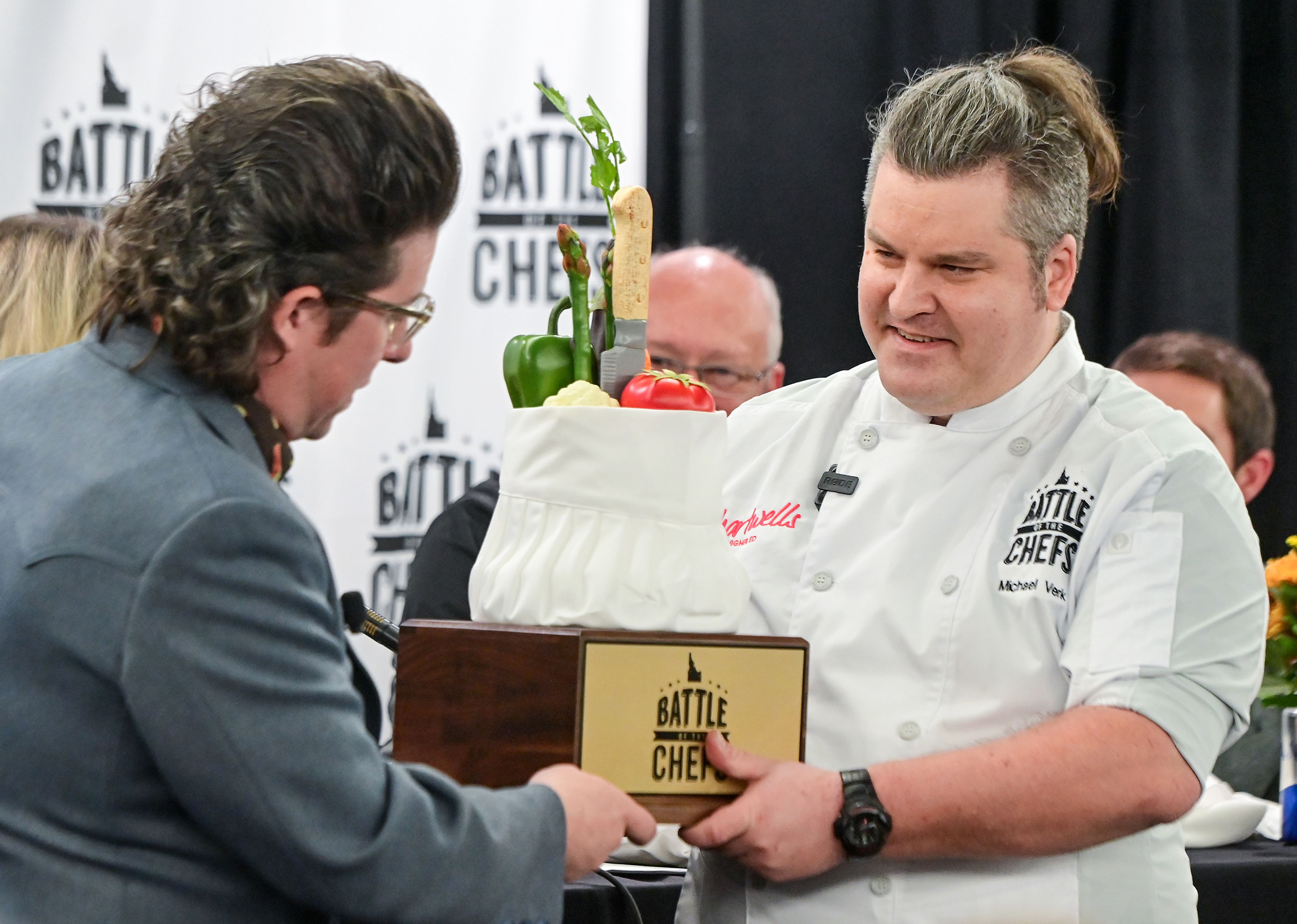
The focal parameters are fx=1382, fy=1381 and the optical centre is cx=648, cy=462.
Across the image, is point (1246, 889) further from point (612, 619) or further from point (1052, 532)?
point (612, 619)

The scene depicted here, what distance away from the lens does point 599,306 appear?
1229 millimetres

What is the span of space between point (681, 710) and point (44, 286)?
124 cm

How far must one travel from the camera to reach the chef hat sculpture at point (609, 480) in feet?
3.78

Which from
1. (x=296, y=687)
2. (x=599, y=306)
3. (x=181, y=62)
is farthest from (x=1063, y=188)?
(x=181, y=62)

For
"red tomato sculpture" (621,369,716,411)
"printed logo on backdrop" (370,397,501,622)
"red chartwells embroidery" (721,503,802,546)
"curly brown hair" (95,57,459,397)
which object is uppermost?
"curly brown hair" (95,57,459,397)

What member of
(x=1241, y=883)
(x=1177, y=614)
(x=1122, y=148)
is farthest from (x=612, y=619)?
(x=1122, y=148)

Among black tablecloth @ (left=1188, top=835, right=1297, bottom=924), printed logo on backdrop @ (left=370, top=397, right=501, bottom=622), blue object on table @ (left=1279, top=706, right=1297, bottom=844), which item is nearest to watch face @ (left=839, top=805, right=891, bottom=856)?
black tablecloth @ (left=1188, top=835, right=1297, bottom=924)

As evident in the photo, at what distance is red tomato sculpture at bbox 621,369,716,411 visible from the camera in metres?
1.17

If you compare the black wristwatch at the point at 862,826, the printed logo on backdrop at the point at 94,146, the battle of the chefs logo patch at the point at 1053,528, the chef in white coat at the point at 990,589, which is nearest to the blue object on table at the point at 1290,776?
the chef in white coat at the point at 990,589

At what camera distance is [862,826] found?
4.01ft

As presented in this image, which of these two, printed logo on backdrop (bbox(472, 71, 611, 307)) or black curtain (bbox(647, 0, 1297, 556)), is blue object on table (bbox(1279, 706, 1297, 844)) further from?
printed logo on backdrop (bbox(472, 71, 611, 307))

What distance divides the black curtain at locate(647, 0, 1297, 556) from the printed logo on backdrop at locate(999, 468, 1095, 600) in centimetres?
150

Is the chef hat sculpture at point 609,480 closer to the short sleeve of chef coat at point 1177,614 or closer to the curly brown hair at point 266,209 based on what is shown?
the curly brown hair at point 266,209

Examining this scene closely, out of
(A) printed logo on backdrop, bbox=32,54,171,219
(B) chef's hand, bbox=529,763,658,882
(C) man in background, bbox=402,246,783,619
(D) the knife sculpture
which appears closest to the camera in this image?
(B) chef's hand, bbox=529,763,658,882
